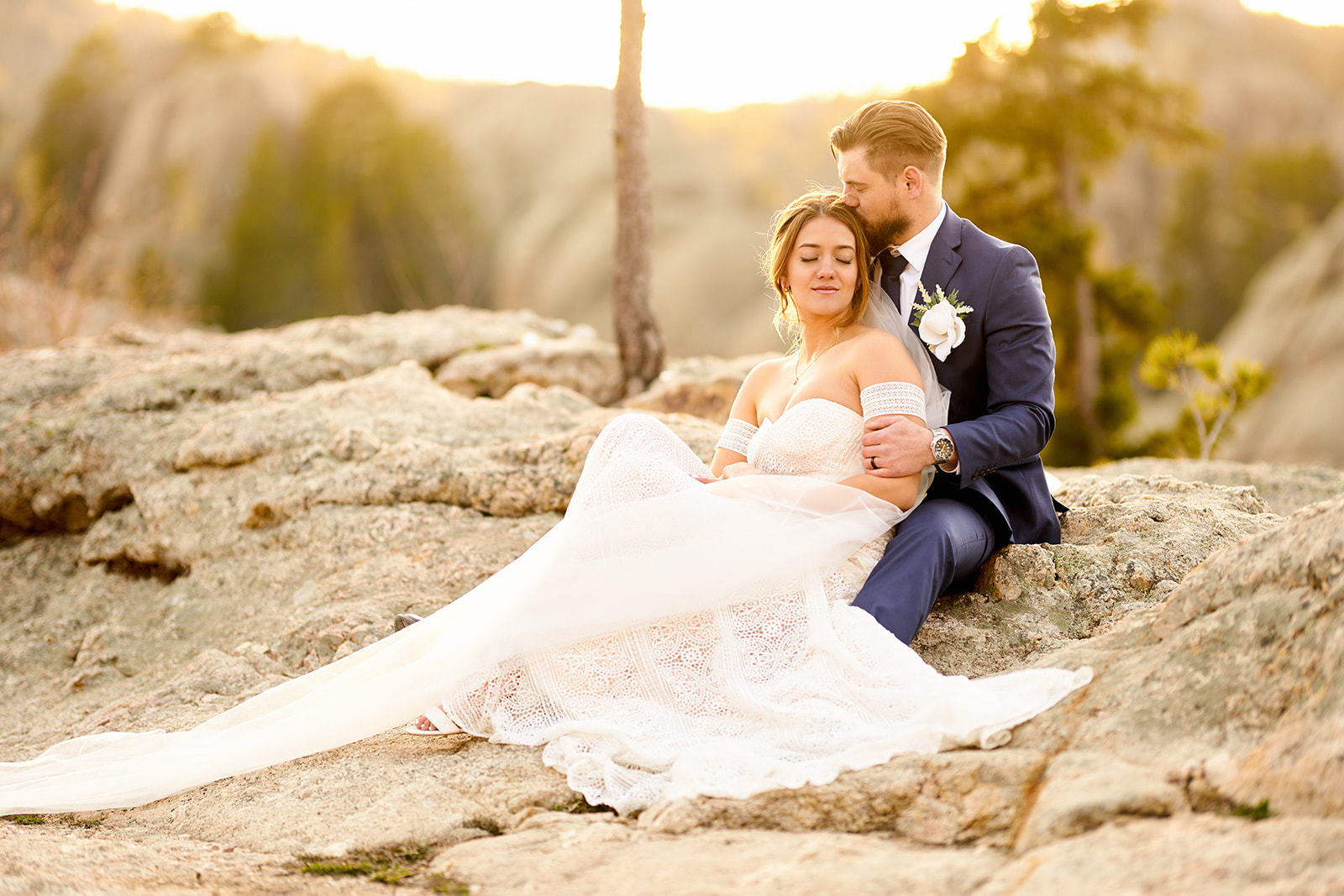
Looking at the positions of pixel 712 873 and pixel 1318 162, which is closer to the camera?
pixel 712 873

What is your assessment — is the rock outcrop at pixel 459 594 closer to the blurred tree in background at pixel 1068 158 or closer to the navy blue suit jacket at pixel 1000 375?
the navy blue suit jacket at pixel 1000 375

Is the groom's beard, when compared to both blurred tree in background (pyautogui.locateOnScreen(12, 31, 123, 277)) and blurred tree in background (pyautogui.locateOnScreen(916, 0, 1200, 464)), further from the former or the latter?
blurred tree in background (pyautogui.locateOnScreen(12, 31, 123, 277))

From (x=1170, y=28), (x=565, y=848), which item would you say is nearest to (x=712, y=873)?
(x=565, y=848)

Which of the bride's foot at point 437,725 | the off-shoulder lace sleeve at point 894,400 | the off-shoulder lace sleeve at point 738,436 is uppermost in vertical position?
the off-shoulder lace sleeve at point 894,400

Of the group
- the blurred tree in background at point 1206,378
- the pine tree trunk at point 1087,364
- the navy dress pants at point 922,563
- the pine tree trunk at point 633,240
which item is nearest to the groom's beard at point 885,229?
the navy dress pants at point 922,563

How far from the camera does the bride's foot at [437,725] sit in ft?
10.7

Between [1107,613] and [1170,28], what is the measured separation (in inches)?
1692

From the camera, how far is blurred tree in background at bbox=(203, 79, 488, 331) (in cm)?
2866

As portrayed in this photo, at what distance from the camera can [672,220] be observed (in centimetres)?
3325

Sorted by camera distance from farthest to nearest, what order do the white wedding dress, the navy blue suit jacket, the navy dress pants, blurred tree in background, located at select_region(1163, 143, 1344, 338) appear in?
blurred tree in background, located at select_region(1163, 143, 1344, 338) → the navy blue suit jacket → the navy dress pants → the white wedding dress

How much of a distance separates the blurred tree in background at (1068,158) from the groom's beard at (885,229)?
10.8 m

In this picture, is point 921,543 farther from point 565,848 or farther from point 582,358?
point 582,358

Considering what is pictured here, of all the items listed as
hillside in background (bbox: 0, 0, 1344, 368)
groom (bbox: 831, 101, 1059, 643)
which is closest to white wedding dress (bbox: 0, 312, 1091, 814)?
groom (bbox: 831, 101, 1059, 643)

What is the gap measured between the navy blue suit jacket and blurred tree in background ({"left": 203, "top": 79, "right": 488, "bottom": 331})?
26.3 m
